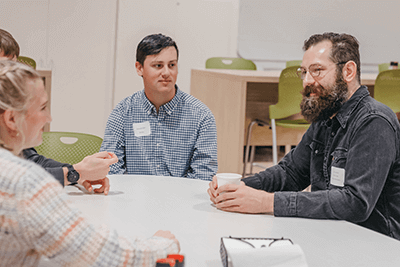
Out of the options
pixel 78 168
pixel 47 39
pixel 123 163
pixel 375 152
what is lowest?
pixel 123 163

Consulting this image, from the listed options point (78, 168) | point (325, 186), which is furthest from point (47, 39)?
point (325, 186)

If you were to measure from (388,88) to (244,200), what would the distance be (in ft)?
9.57

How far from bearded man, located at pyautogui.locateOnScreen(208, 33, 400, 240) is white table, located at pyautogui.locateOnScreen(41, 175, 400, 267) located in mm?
54

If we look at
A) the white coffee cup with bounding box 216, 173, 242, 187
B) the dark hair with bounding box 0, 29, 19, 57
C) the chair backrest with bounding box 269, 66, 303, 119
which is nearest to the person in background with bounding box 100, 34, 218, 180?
the dark hair with bounding box 0, 29, 19, 57

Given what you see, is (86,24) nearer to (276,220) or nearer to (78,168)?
(78,168)

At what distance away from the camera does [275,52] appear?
6.84 m

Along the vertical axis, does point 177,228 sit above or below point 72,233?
below

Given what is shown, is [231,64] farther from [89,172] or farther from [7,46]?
[89,172]

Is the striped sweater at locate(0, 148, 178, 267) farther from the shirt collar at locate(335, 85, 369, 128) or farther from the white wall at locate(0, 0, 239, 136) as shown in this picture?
the white wall at locate(0, 0, 239, 136)

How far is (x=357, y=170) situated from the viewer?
1436 mm

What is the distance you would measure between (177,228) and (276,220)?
1.03 feet

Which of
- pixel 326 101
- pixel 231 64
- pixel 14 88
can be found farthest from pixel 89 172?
pixel 231 64

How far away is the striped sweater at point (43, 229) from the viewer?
29.7 inches

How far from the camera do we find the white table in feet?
3.63
